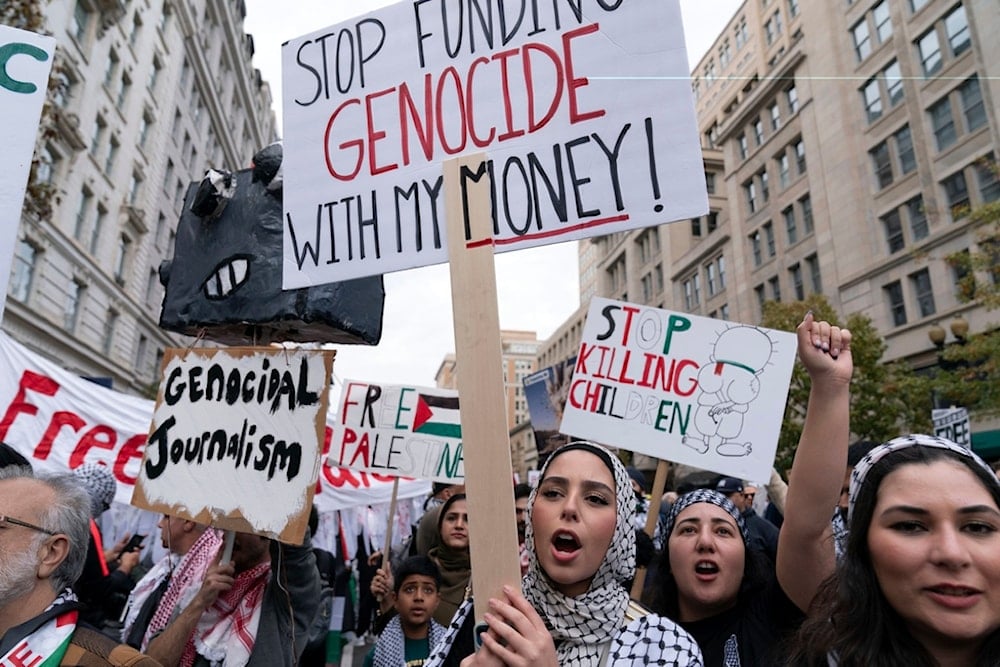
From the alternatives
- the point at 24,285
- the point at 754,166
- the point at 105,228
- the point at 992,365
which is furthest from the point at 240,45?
the point at 992,365

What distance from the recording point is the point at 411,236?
1853 millimetres

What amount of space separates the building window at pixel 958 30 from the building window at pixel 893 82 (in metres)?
2.08

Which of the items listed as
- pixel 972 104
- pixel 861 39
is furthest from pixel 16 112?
pixel 861 39

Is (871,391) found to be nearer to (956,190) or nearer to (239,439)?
(956,190)

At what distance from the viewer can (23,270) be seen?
18.6m

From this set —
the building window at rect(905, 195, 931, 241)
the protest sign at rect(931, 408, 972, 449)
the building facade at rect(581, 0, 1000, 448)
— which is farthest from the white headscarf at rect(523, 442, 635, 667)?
the building window at rect(905, 195, 931, 241)

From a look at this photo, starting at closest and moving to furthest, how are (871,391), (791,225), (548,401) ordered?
(548,401) → (871,391) → (791,225)

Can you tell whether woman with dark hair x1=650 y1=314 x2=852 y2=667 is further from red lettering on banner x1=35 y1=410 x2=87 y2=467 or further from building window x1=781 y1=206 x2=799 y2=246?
building window x1=781 y1=206 x2=799 y2=246

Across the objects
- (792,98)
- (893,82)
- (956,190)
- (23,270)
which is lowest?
(23,270)

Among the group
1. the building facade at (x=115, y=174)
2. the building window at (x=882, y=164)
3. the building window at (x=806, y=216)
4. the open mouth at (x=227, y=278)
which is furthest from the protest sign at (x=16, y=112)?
the building window at (x=806, y=216)

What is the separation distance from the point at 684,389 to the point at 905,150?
78.4 feet

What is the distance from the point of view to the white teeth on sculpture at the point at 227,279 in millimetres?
2713

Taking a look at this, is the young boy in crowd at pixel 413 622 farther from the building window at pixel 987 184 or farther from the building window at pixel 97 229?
the building window at pixel 97 229

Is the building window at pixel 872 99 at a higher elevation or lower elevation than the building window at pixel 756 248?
higher
